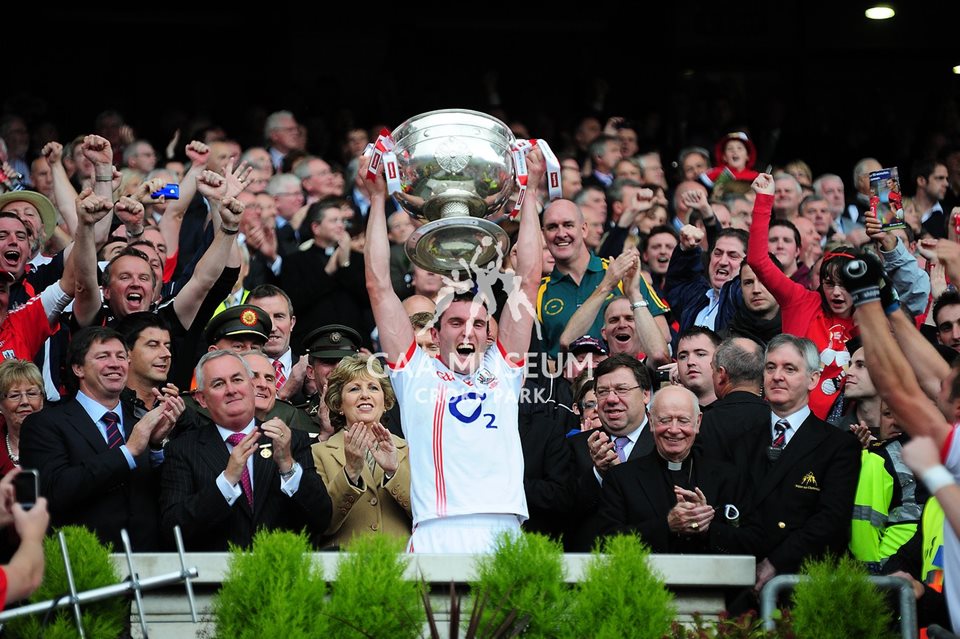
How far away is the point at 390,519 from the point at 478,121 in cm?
222

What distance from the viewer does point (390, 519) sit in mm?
8305

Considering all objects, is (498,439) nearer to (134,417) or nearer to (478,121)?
(478,121)

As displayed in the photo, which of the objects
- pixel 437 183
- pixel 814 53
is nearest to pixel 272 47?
pixel 814 53

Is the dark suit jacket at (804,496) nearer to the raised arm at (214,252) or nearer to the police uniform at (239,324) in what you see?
the police uniform at (239,324)

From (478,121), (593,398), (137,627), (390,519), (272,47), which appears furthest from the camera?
(272,47)

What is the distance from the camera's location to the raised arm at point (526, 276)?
7797 millimetres

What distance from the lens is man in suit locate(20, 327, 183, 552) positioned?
7.70m

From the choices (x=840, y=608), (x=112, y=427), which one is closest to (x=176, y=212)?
(x=112, y=427)

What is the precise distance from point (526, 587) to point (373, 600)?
Answer: 2.07ft

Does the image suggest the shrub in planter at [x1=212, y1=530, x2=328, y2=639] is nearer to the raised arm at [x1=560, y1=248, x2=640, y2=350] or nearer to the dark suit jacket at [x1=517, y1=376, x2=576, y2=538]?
the dark suit jacket at [x1=517, y1=376, x2=576, y2=538]

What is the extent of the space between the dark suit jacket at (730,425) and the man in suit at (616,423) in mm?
355

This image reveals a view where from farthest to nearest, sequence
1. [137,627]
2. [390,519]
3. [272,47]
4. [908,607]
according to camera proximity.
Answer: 1. [272,47]
2. [390,519]
3. [137,627]
4. [908,607]

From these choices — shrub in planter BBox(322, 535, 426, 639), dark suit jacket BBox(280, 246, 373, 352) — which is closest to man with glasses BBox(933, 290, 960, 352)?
dark suit jacket BBox(280, 246, 373, 352)

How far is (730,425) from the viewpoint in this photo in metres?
8.43
